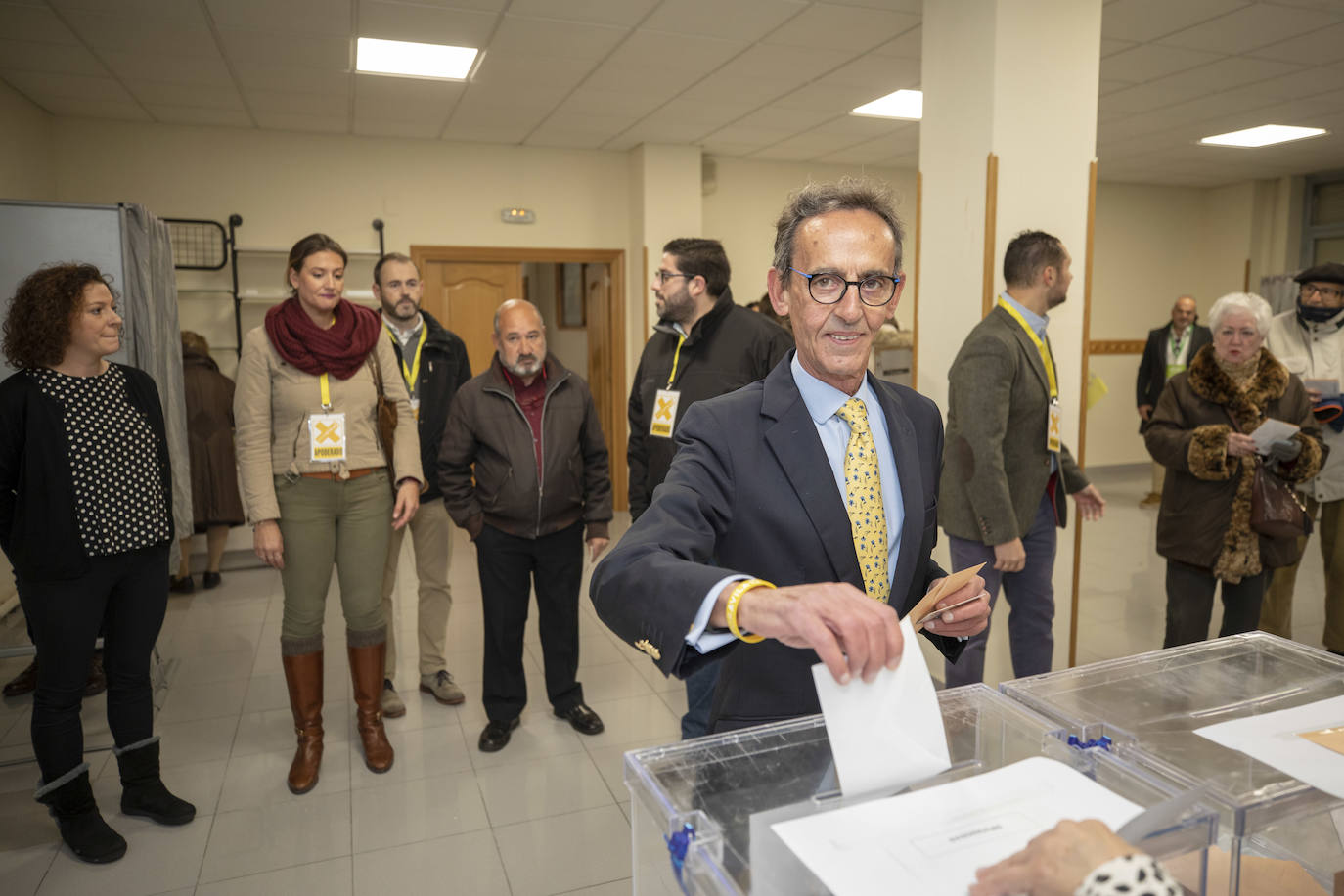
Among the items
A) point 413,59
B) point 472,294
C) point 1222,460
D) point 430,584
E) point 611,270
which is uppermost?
point 413,59

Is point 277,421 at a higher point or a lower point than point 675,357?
lower

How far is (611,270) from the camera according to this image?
7445 mm

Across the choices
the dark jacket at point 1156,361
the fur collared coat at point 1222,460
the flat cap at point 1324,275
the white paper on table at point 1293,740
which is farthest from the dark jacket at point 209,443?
the dark jacket at point 1156,361

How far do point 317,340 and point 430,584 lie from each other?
1307 mm

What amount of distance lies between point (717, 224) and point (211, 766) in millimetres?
5920

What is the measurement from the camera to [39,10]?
396 cm

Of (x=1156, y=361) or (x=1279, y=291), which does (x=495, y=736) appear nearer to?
(x=1156, y=361)

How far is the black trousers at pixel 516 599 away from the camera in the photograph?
3.15 metres

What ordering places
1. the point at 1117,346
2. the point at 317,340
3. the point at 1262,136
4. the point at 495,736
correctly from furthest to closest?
1. the point at 1117,346
2. the point at 1262,136
3. the point at 495,736
4. the point at 317,340

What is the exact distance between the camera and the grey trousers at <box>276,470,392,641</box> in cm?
281

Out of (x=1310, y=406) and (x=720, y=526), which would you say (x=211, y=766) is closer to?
(x=720, y=526)

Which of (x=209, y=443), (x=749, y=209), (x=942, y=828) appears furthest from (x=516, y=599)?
A: (x=749, y=209)

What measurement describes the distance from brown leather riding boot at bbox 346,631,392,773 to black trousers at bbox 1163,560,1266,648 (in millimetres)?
2962

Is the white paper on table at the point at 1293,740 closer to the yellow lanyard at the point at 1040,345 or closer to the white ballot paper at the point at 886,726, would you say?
the white ballot paper at the point at 886,726
